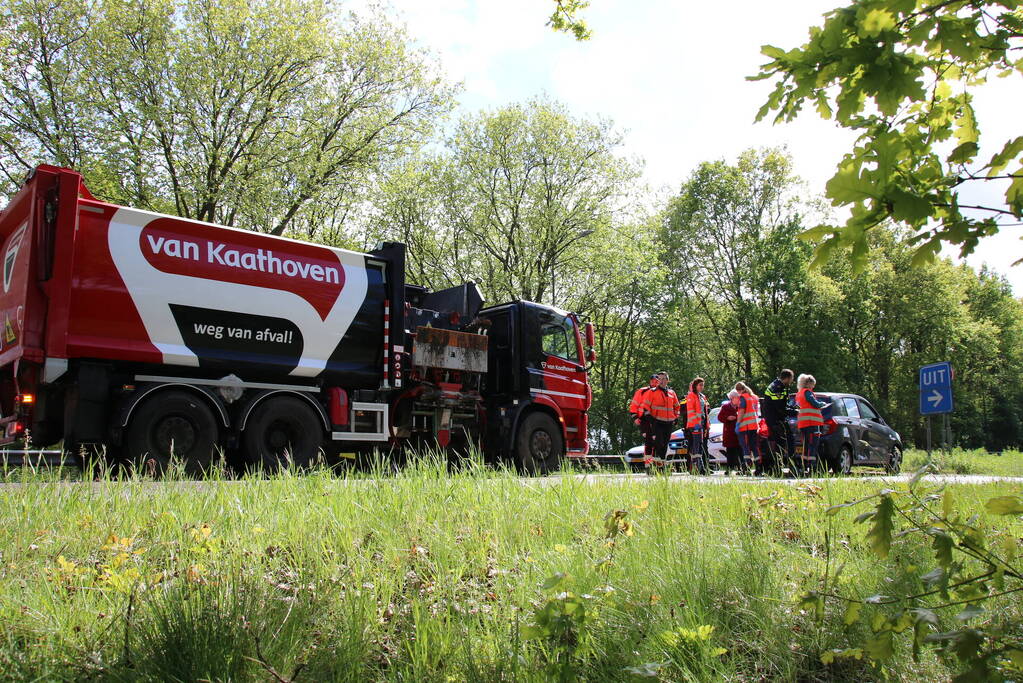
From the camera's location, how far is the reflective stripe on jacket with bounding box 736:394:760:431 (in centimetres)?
1272

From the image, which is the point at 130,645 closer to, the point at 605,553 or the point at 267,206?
the point at 605,553

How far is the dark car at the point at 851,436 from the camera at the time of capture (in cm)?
1372

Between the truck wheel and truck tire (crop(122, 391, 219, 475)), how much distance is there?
0.45 m

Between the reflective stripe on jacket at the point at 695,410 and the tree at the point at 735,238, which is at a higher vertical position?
the tree at the point at 735,238

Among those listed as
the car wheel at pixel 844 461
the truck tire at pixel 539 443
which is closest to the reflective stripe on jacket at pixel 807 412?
the car wheel at pixel 844 461

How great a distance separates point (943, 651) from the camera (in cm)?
207

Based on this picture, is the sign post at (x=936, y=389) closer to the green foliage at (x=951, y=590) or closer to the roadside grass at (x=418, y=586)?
the roadside grass at (x=418, y=586)

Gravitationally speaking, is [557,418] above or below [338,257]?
below

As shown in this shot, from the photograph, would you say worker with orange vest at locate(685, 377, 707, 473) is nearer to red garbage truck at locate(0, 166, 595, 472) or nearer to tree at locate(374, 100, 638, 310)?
red garbage truck at locate(0, 166, 595, 472)

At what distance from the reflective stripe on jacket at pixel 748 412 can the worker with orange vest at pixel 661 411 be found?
114cm

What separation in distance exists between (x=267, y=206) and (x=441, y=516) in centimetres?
1792

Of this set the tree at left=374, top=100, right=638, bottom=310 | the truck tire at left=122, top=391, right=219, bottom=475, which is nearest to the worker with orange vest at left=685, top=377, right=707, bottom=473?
the truck tire at left=122, top=391, right=219, bottom=475

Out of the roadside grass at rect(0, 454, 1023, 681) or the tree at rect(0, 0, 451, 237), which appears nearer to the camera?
the roadside grass at rect(0, 454, 1023, 681)

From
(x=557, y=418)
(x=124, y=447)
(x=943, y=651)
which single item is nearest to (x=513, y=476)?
(x=943, y=651)
